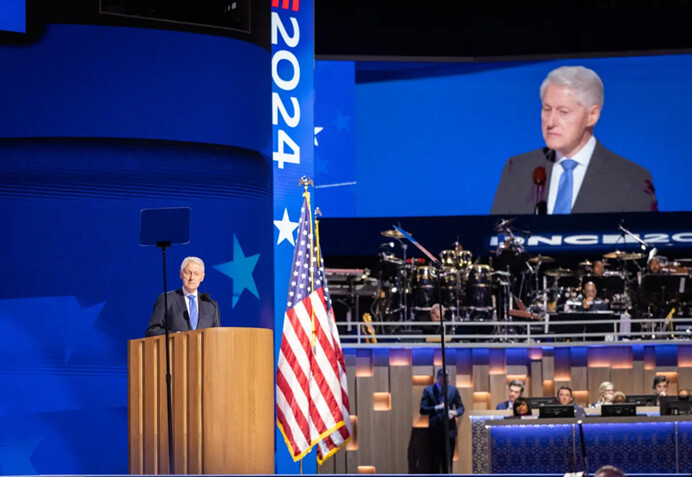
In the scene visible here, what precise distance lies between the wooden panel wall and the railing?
0.19m

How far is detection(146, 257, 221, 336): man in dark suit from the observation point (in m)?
7.29

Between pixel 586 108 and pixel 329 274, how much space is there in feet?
17.7

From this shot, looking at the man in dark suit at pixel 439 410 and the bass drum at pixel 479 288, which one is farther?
the bass drum at pixel 479 288

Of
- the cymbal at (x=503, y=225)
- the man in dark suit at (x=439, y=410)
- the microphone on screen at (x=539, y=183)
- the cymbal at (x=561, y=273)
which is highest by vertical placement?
the microphone on screen at (x=539, y=183)

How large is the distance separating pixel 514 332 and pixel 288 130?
612cm

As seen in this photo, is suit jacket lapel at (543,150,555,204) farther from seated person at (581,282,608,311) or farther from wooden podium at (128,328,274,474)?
wooden podium at (128,328,274,474)

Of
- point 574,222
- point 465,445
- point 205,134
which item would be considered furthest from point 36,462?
point 574,222

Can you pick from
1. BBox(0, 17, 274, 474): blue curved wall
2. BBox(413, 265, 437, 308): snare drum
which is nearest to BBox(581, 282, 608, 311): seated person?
BBox(413, 265, 437, 308): snare drum

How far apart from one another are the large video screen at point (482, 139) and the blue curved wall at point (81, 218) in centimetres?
954

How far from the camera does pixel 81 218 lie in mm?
8234

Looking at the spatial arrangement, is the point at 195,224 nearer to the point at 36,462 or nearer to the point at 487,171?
the point at 36,462

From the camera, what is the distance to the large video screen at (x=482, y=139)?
59.1ft

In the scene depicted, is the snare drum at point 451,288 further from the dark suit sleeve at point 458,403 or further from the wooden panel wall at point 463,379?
the dark suit sleeve at point 458,403

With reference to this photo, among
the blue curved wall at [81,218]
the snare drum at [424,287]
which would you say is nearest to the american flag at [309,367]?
the blue curved wall at [81,218]
